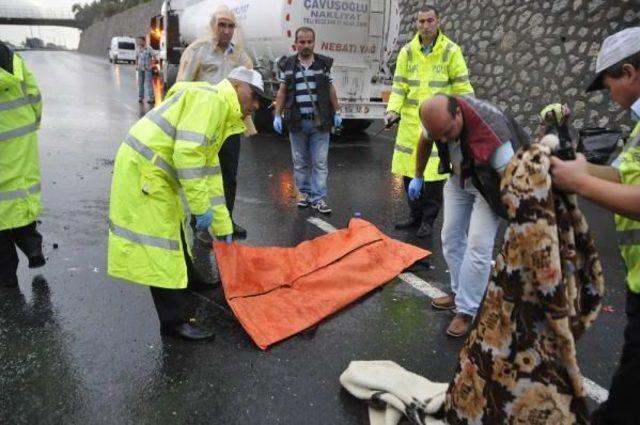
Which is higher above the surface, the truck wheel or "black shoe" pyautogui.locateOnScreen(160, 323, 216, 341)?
the truck wheel

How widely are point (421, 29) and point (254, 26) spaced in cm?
588

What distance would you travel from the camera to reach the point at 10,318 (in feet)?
11.3

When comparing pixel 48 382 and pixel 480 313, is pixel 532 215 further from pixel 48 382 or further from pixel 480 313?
pixel 48 382

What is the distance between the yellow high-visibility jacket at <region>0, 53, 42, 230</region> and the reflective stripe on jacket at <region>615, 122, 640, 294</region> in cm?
368

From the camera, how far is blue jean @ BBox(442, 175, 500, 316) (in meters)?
3.13

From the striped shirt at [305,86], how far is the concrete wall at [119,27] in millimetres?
32352

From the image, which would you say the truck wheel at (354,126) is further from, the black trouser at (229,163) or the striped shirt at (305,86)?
the black trouser at (229,163)

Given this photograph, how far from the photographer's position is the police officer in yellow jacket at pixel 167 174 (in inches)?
109

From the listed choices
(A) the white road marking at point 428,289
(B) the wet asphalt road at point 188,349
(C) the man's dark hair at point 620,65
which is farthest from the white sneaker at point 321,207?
(C) the man's dark hair at point 620,65

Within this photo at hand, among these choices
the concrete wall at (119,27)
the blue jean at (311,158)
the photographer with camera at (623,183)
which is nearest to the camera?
the photographer with camera at (623,183)

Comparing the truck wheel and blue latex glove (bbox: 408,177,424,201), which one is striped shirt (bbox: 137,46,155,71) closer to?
the truck wheel

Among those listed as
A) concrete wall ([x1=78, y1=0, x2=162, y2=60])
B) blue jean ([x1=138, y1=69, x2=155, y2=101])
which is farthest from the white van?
blue jean ([x1=138, y1=69, x2=155, y2=101])

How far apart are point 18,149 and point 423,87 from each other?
3.33 meters

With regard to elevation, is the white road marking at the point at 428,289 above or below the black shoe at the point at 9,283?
above
